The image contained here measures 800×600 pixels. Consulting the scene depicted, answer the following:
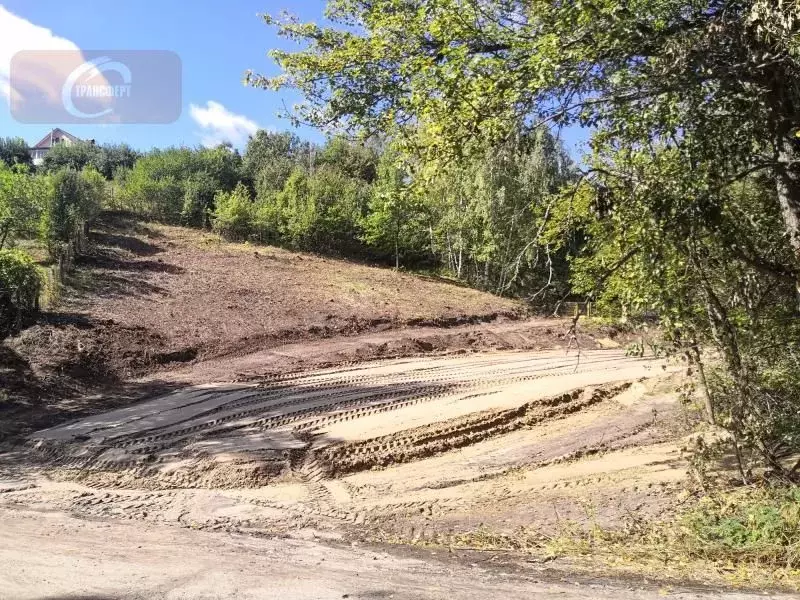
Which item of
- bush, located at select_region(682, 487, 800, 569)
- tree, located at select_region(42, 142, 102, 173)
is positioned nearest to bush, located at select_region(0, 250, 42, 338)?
bush, located at select_region(682, 487, 800, 569)

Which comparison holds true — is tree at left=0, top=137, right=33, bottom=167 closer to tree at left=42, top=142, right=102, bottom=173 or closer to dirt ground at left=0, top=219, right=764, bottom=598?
tree at left=42, top=142, right=102, bottom=173

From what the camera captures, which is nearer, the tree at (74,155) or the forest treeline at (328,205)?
the forest treeline at (328,205)

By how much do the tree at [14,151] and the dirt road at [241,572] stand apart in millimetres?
57936

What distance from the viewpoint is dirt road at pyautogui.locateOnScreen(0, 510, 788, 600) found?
168 inches

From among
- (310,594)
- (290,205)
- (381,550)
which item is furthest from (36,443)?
(290,205)

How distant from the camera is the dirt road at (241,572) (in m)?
4.26

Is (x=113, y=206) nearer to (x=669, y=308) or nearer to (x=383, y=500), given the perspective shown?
(x=383, y=500)

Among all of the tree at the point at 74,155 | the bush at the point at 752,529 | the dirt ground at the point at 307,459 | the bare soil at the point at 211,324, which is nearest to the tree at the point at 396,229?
the bare soil at the point at 211,324

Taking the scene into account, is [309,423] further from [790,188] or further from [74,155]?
[74,155]

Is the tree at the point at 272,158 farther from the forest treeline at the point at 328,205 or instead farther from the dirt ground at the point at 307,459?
the dirt ground at the point at 307,459

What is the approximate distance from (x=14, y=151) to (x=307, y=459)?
58923 millimetres

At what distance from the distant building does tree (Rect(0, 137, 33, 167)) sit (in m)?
0.79

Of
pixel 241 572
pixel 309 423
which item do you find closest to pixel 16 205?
pixel 309 423

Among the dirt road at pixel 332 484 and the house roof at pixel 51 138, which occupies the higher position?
the house roof at pixel 51 138
